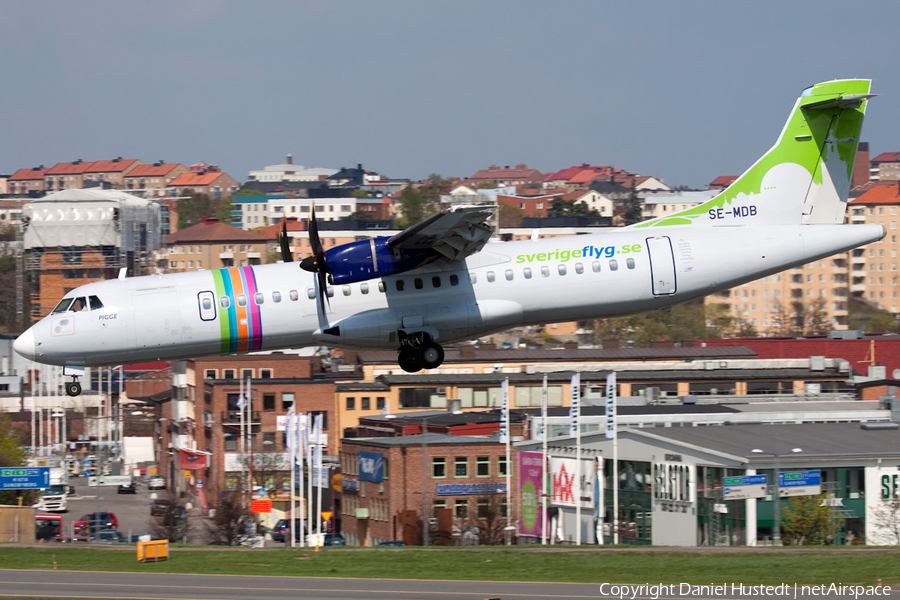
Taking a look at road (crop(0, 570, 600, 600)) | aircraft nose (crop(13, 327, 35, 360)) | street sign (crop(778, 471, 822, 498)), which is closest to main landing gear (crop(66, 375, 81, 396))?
aircraft nose (crop(13, 327, 35, 360))

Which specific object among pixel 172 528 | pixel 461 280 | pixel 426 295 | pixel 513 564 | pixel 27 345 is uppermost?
pixel 461 280

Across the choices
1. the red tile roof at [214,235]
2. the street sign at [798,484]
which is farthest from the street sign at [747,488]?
the red tile roof at [214,235]

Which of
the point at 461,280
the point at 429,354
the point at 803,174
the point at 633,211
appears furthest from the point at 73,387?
the point at 633,211

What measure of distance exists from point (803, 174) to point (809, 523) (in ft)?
43.1

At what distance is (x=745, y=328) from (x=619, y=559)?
330 feet

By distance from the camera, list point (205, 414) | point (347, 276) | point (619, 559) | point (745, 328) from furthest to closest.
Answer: point (745, 328), point (205, 414), point (619, 559), point (347, 276)

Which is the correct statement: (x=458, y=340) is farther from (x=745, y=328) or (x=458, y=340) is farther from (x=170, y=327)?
(x=745, y=328)

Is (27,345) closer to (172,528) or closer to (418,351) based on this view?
(418,351)

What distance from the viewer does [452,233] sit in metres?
27.4

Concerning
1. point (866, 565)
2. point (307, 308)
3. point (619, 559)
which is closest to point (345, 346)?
point (307, 308)

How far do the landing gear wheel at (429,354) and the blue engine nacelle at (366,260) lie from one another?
7.39 ft

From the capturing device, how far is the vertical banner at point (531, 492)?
46.2 meters

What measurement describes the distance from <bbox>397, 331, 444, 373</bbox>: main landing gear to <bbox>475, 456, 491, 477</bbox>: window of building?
23.4 metres

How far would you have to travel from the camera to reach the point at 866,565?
2739 centimetres
